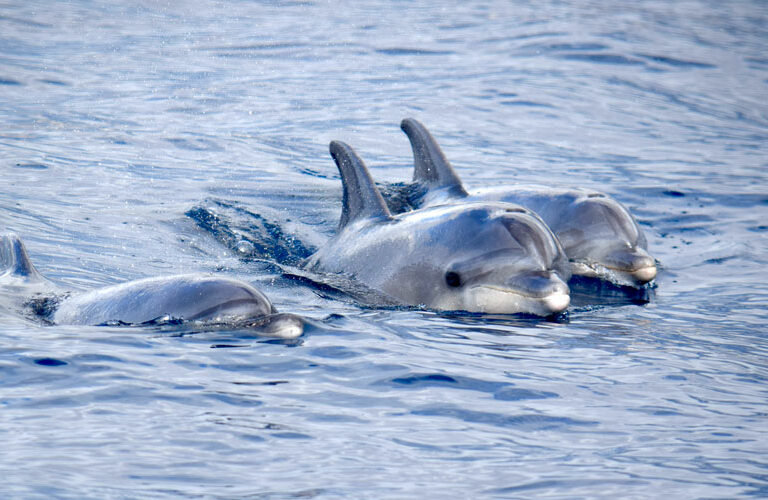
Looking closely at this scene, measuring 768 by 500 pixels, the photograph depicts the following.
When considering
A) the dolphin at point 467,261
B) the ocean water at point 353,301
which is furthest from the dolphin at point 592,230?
A: the dolphin at point 467,261

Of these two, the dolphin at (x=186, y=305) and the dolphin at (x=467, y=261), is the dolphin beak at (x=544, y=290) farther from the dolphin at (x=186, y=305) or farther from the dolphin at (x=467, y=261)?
the dolphin at (x=186, y=305)

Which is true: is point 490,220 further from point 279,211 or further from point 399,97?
point 399,97

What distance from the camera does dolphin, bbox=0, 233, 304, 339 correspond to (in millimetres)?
7043

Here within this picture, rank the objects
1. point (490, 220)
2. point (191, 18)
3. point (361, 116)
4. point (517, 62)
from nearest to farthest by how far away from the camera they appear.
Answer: point (490, 220), point (361, 116), point (517, 62), point (191, 18)

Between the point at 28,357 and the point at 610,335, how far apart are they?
3962mm

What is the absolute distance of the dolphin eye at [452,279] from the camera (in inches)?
337

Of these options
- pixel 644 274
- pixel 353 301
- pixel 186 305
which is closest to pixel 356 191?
pixel 353 301

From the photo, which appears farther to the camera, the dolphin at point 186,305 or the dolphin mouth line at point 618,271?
the dolphin mouth line at point 618,271

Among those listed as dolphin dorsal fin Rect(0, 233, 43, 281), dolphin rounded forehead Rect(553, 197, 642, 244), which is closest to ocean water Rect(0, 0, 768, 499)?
dolphin dorsal fin Rect(0, 233, 43, 281)

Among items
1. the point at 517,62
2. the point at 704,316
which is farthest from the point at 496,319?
the point at 517,62

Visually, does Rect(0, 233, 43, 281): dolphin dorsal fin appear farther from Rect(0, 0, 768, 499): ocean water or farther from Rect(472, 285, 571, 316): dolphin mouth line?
Rect(472, 285, 571, 316): dolphin mouth line

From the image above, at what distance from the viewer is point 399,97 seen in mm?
22953

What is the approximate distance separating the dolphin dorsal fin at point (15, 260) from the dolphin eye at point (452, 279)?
3.19m

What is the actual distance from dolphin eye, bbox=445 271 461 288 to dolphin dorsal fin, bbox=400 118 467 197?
2.32 metres
